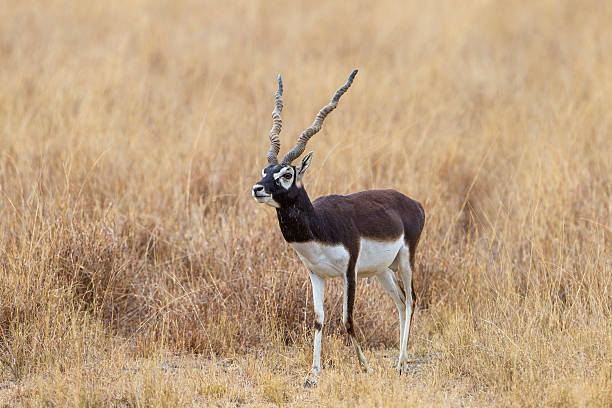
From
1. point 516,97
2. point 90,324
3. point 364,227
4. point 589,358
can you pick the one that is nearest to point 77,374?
point 90,324

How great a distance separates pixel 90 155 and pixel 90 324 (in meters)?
3.31

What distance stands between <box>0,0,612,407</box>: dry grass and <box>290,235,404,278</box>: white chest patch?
0.74 m

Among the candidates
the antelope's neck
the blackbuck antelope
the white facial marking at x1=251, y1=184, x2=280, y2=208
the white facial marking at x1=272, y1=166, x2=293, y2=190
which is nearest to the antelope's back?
the blackbuck antelope

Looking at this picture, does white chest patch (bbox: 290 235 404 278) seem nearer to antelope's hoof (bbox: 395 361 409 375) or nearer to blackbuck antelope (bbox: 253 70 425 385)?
blackbuck antelope (bbox: 253 70 425 385)

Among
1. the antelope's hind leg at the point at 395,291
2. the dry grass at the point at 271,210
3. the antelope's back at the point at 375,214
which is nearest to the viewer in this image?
the antelope's back at the point at 375,214

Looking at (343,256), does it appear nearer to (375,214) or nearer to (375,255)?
(375,255)

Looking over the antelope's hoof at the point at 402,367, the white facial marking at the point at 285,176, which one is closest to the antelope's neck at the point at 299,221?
the white facial marking at the point at 285,176

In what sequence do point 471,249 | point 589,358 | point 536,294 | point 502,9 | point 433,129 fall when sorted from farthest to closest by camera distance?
point 502,9
point 433,129
point 471,249
point 536,294
point 589,358

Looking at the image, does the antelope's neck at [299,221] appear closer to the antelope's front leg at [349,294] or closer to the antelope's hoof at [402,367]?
the antelope's front leg at [349,294]

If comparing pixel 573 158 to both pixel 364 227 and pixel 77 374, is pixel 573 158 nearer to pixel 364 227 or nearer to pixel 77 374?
pixel 364 227

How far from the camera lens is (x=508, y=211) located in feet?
26.9

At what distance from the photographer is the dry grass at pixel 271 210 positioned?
5.64 metres

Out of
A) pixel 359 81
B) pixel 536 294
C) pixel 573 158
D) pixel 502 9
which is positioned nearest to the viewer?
pixel 536 294

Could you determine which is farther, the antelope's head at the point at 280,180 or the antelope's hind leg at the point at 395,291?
the antelope's hind leg at the point at 395,291
